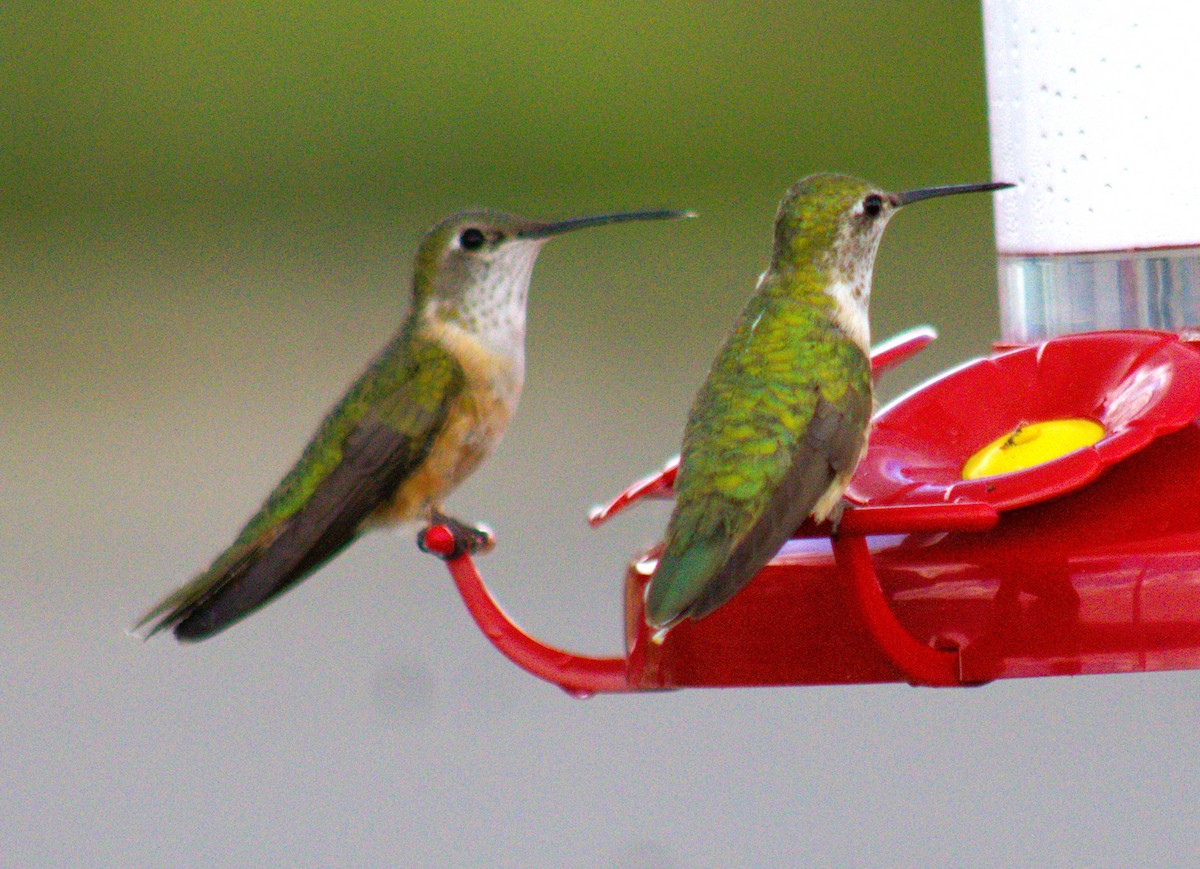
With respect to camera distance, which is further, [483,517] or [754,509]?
[483,517]

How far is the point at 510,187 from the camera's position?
1152cm

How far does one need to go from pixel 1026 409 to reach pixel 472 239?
1043mm

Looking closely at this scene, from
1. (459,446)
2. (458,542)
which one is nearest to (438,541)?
(458,542)

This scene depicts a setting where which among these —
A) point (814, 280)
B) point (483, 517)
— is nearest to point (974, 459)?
point (814, 280)

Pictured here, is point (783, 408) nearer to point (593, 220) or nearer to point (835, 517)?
point (835, 517)

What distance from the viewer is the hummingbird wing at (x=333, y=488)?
304 cm

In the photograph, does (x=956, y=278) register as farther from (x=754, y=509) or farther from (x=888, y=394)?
(x=754, y=509)

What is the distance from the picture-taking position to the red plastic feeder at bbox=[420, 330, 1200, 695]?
2070 mm

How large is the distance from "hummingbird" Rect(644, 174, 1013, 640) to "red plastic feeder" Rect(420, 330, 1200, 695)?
0.09m

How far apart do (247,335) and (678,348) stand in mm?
2960

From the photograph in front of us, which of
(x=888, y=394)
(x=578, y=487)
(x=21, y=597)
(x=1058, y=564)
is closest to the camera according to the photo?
(x=1058, y=564)

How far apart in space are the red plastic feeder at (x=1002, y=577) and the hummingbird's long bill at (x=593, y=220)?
54 centimetres

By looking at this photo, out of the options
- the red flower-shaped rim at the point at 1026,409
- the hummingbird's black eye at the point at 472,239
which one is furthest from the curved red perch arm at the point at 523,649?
the hummingbird's black eye at the point at 472,239

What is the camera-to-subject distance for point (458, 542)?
9.09ft
